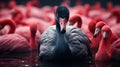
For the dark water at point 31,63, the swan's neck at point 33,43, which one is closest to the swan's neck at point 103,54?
the dark water at point 31,63

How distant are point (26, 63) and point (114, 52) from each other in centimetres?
209

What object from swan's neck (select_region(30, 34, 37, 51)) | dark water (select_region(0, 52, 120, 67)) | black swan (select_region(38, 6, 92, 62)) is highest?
swan's neck (select_region(30, 34, 37, 51))

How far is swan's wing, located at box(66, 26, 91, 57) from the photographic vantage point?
442 inches

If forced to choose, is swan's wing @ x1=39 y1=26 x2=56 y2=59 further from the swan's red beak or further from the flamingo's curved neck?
the flamingo's curved neck

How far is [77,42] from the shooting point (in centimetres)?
1130

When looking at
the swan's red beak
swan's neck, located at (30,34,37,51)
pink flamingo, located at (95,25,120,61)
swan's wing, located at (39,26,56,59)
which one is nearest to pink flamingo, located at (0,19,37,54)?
swan's neck, located at (30,34,37,51)

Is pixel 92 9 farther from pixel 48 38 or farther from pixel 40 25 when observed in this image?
pixel 48 38

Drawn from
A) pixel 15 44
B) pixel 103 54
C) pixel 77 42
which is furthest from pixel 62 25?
pixel 15 44

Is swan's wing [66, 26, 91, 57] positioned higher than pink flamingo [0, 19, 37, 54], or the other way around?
pink flamingo [0, 19, 37, 54]

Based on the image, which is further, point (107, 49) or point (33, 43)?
point (33, 43)

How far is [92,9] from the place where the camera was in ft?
71.4

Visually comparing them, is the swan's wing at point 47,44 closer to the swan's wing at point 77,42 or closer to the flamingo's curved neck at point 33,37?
the swan's wing at point 77,42

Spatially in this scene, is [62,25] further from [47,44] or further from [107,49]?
[107,49]

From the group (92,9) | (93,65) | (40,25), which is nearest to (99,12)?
(92,9)
